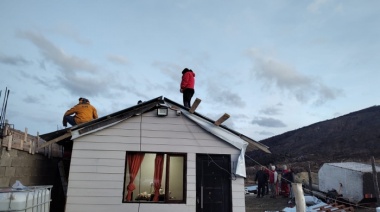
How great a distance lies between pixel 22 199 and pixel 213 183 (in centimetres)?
484

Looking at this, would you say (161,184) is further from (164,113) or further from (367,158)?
(367,158)

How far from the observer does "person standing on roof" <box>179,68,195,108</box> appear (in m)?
10.2

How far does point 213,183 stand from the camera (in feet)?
26.8

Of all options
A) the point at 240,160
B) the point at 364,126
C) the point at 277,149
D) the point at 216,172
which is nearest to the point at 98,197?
→ the point at 216,172

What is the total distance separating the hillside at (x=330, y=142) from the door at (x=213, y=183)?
2416 cm

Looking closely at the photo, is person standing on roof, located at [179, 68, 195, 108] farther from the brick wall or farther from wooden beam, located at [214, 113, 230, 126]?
the brick wall

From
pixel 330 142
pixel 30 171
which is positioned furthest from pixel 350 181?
pixel 330 142

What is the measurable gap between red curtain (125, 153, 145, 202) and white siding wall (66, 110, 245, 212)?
8.7 inches

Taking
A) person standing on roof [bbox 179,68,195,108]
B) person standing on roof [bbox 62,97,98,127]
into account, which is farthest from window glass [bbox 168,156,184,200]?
person standing on roof [bbox 62,97,98,127]

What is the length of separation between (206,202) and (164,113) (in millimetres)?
2896

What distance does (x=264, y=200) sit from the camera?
16.6 meters

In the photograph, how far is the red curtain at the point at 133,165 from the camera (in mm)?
7955

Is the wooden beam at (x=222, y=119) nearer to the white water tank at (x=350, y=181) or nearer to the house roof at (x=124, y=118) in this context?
the house roof at (x=124, y=118)

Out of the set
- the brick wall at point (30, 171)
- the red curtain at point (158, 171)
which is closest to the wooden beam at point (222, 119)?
the red curtain at point (158, 171)
